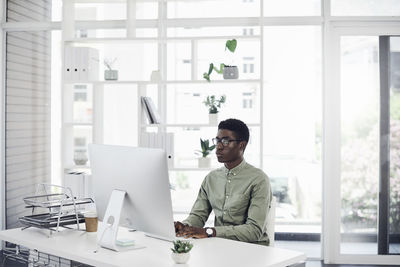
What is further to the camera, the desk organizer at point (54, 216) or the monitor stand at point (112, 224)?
the desk organizer at point (54, 216)

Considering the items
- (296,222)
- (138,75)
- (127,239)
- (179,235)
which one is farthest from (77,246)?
(296,222)

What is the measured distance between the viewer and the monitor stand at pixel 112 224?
2.48 m

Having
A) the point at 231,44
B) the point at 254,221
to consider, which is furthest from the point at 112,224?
the point at 231,44

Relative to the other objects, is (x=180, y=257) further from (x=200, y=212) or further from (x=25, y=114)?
(x=25, y=114)

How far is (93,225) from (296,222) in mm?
3200

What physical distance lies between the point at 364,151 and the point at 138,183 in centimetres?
292

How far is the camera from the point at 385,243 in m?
4.80

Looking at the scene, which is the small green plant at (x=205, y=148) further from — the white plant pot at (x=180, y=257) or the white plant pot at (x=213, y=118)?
the white plant pot at (x=180, y=257)

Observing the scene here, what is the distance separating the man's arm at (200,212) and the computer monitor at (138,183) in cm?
54

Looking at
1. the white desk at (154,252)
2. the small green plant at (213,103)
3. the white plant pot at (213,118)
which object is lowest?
the white desk at (154,252)

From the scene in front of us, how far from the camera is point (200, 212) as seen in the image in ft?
10.5

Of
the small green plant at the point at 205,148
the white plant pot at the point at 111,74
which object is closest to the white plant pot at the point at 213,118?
the small green plant at the point at 205,148

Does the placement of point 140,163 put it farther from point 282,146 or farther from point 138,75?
point 282,146

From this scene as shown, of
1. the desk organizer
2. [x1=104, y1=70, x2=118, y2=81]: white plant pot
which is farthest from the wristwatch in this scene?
[x1=104, y1=70, x2=118, y2=81]: white plant pot
